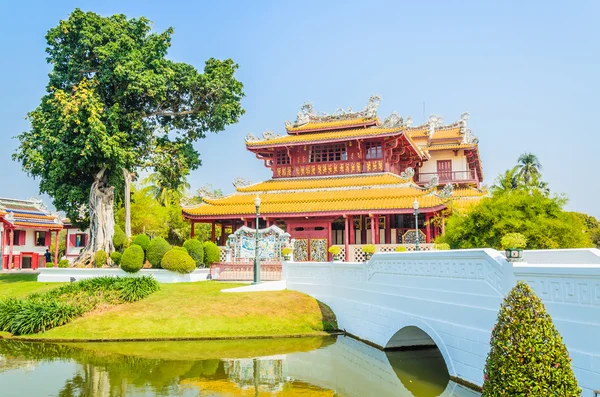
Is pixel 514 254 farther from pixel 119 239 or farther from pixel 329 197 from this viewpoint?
pixel 119 239

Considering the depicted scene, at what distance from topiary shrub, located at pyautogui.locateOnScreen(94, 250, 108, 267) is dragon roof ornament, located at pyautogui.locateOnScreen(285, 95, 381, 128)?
46.3ft

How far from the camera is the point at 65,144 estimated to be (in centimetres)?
2661

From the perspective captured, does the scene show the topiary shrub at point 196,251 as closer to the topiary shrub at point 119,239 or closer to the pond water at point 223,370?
the topiary shrub at point 119,239

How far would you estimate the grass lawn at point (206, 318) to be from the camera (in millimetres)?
18500

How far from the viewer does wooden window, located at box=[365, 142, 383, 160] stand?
31269mm

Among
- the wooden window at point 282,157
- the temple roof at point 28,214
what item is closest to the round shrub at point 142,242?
the wooden window at point 282,157

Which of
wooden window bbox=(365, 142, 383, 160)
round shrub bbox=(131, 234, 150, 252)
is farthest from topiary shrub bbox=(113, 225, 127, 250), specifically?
wooden window bbox=(365, 142, 383, 160)

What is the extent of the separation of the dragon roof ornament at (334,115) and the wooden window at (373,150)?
228 cm

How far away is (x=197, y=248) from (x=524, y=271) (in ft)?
68.5

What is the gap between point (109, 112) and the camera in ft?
89.4

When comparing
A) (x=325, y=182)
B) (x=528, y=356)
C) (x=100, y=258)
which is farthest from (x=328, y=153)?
(x=528, y=356)

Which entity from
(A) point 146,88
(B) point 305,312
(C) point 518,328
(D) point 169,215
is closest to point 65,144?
(A) point 146,88

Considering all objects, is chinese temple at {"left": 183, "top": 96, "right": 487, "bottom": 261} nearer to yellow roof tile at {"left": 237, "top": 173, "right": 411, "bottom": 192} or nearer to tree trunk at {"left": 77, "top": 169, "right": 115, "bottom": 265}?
yellow roof tile at {"left": 237, "top": 173, "right": 411, "bottom": 192}

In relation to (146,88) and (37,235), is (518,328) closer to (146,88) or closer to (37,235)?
(146,88)
